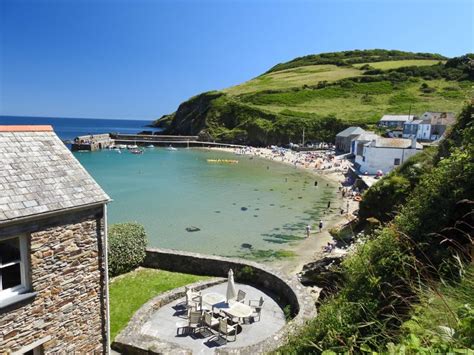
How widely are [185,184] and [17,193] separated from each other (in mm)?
43853

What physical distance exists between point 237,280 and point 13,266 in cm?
915

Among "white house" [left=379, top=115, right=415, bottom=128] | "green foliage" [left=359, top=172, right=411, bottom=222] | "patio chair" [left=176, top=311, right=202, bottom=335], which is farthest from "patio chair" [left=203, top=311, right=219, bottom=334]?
"white house" [left=379, top=115, right=415, bottom=128]

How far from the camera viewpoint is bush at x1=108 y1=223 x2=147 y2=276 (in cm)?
1492

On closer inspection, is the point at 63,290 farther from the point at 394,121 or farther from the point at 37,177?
the point at 394,121

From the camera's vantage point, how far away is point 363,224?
810 inches

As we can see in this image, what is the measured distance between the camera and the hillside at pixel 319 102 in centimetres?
9762

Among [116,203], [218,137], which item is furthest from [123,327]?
[218,137]

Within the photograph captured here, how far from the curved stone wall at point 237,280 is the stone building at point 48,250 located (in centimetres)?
154

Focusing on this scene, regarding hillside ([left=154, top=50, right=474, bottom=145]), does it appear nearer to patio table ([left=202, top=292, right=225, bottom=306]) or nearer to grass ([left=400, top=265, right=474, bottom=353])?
patio table ([left=202, top=292, right=225, bottom=306])

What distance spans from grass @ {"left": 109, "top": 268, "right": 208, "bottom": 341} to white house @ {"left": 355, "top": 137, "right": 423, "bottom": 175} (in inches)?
1659

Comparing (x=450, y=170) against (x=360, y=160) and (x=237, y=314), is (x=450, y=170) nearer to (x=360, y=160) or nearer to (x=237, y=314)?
(x=237, y=314)

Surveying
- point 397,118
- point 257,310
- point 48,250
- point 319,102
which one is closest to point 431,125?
point 397,118

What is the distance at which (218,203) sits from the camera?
39.5 meters

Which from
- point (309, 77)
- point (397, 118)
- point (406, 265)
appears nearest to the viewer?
point (406, 265)
